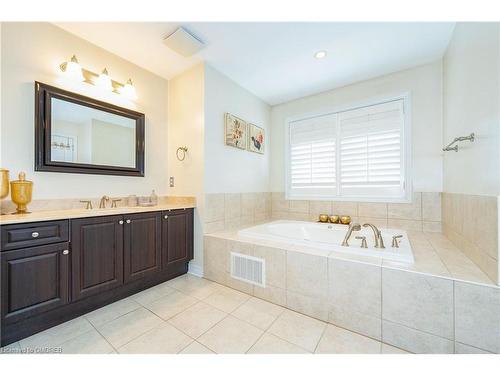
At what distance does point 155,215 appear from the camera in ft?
6.59

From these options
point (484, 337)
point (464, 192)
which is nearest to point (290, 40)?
point (464, 192)

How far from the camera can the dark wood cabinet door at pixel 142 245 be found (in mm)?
1796

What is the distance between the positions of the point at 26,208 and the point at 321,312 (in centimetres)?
238

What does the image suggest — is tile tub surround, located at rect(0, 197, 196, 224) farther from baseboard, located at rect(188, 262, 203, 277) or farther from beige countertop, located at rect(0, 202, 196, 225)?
baseboard, located at rect(188, 262, 203, 277)

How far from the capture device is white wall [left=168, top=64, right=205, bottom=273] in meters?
2.32

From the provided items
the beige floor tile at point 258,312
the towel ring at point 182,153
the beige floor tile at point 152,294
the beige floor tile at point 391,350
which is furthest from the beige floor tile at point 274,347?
the towel ring at point 182,153

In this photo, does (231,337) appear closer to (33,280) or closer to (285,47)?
(33,280)

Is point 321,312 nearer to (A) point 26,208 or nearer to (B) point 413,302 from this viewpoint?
(B) point 413,302

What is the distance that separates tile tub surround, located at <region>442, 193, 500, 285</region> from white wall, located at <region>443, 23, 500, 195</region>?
75 mm

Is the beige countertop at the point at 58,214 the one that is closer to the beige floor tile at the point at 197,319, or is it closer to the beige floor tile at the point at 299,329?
the beige floor tile at the point at 197,319

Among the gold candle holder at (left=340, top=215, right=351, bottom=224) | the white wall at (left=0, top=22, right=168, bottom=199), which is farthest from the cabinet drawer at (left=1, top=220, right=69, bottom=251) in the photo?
the gold candle holder at (left=340, top=215, right=351, bottom=224)

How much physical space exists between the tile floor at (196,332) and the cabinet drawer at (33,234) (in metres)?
0.62

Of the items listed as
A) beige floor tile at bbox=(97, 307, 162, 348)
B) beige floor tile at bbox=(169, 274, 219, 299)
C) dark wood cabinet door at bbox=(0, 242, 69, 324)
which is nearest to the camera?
dark wood cabinet door at bbox=(0, 242, 69, 324)
